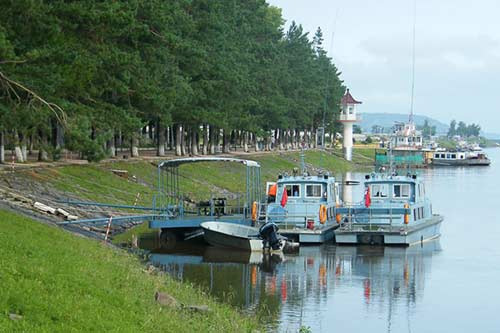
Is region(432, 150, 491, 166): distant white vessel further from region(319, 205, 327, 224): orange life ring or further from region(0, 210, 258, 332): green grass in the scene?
region(0, 210, 258, 332): green grass

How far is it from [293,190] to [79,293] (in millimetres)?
29799

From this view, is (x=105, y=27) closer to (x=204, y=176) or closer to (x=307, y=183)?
(x=307, y=183)

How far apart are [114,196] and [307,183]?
10940mm

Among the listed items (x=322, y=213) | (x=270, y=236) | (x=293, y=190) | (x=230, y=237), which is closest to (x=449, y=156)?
(x=293, y=190)

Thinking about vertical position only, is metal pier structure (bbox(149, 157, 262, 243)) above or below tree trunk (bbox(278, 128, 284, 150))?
below

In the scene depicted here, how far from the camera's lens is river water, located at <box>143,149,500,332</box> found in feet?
93.4

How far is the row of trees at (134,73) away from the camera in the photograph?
37281mm

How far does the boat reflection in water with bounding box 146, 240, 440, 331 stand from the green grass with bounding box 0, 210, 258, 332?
141 inches

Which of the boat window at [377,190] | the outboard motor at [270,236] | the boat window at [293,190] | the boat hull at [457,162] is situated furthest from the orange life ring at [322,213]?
the boat hull at [457,162]

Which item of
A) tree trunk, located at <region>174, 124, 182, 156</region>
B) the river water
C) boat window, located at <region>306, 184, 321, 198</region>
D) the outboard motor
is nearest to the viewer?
the river water

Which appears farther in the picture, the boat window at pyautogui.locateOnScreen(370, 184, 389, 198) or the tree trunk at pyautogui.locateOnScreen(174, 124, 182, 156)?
the tree trunk at pyautogui.locateOnScreen(174, 124, 182, 156)

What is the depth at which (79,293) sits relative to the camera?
1917cm

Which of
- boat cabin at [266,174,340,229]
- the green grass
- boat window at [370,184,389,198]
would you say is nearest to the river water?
boat cabin at [266,174,340,229]

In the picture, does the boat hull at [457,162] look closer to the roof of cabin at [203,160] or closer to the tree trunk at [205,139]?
the tree trunk at [205,139]
